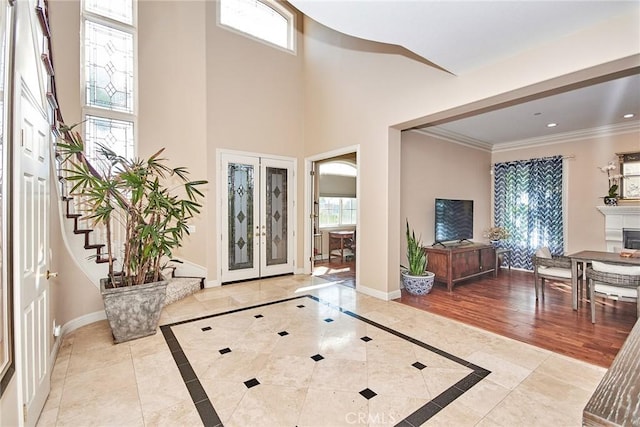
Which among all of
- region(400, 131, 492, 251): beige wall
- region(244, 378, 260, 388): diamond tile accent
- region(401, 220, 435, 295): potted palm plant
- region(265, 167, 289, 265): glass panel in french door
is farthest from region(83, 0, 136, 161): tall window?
region(401, 220, 435, 295): potted palm plant

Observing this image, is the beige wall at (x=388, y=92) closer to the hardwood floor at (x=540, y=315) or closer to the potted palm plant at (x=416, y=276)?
the potted palm plant at (x=416, y=276)

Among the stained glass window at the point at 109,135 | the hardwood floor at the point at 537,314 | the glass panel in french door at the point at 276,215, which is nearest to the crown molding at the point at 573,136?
the hardwood floor at the point at 537,314

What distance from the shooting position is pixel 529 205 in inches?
255

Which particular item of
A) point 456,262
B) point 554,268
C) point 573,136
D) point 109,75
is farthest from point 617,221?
point 109,75

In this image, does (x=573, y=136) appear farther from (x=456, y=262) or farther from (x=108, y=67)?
(x=108, y=67)

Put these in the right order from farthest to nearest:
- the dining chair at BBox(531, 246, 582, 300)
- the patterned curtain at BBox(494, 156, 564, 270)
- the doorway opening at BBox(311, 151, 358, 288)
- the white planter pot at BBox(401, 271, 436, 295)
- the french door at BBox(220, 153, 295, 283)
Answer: the doorway opening at BBox(311, 151, 358, 288), the patterned curtain at BBox(494, 156, 564, 270), the french door at BBox(220, 153, 295, 283), the white planter pot at BBox(401, 271, 436, 295), the dining chair at BBox(531, 246, 582, 300)

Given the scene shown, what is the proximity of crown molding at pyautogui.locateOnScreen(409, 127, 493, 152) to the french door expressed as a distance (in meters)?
2.74

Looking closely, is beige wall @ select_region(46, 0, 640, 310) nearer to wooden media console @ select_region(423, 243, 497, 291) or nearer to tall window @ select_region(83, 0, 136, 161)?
tall window @ select_region(83, 0, 136, 161)

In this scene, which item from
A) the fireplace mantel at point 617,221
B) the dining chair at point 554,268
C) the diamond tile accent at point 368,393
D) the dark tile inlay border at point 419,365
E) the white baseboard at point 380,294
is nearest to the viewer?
the diamond tile accent at point 368,393

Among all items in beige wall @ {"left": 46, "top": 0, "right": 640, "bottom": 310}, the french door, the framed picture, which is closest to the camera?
the framed picture

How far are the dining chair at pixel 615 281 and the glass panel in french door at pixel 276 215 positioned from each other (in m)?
4.69

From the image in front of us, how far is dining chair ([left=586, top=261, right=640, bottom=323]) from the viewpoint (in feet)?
10.6

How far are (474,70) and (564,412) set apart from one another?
10.5ft

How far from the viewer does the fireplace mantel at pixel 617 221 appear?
517cm
